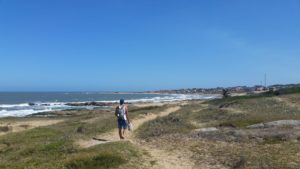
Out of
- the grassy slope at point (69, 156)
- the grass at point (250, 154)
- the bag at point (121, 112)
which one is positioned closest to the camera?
the grass at point (250, 154)

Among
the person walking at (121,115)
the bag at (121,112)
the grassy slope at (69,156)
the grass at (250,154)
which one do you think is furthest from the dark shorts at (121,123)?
the grass at (250,154)

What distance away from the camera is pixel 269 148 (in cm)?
1900

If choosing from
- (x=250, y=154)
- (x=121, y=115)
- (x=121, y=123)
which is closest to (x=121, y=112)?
(x=121, y=115)

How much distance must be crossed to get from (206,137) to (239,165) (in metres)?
6.81

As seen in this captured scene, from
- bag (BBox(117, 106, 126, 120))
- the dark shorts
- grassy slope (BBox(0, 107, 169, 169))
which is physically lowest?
grassy slope (BBox(0, 107, 169, 169))

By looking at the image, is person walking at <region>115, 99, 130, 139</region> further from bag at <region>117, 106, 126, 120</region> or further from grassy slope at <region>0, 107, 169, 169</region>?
grassy slope at <region>0, 107, 169, 169</region>

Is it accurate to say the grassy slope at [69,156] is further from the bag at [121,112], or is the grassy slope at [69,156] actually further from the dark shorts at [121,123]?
the bag at [121,112]

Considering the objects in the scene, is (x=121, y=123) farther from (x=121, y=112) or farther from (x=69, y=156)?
(x=69, y=156)

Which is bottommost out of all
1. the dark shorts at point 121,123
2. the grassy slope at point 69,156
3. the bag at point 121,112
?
the grassy slope at point 69,156

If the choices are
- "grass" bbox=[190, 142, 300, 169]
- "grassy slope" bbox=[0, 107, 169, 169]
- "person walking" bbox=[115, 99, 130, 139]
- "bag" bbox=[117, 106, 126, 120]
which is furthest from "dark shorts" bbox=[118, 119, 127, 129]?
"grass" bbox=[190, 142, 300, 169]

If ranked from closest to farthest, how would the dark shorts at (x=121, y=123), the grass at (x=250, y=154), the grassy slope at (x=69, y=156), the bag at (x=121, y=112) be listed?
the grass at (x=250, y=154), the grassy slope at (x=69, y=156), the bag at (x=121, y=112), the dark shorts at (x=121, y=123)

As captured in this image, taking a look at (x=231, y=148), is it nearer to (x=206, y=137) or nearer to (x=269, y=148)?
(x=269, y=148)

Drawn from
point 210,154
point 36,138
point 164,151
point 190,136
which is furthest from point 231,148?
point 36,138

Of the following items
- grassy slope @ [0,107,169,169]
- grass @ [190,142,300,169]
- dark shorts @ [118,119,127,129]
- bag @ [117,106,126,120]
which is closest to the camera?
grass @ [190,142,300,169]
